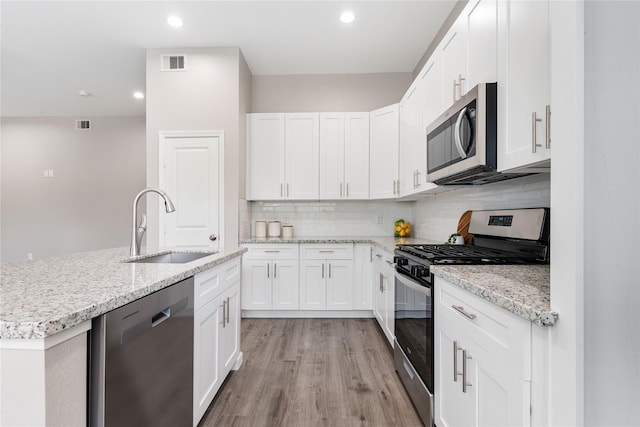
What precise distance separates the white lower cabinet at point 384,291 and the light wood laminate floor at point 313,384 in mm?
193

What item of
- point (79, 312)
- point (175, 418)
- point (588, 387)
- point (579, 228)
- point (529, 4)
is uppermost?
point (529, 4)

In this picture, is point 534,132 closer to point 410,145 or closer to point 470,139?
point 470,139

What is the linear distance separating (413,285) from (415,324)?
0.24 metres

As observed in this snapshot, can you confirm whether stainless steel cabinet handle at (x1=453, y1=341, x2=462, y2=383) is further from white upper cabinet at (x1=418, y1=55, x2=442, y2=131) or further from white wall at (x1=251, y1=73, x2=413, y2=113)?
white wall at (x1=251, y1=73, x2=413, y2=113)

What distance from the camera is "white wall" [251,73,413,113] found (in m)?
3.97

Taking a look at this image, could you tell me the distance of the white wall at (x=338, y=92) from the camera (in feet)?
13.0

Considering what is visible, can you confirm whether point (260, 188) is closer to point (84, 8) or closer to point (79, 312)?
point (84, 8)

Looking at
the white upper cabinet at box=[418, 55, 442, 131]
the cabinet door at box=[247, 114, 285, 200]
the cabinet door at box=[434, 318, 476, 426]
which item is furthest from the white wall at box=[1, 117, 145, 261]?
the cabinet door at box=[434, 318, 476, 426]

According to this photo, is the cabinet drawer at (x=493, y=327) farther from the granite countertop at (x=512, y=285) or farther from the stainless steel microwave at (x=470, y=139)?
the stainless steel microwave at (x=470, y=139)

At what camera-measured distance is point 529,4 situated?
1.23 metres

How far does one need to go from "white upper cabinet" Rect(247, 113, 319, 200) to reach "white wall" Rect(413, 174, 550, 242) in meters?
1.42

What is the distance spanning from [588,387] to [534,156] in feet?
2.70

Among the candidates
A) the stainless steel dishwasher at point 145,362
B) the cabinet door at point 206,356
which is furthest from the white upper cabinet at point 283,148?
the stainless steel dishwasher at point 145,362

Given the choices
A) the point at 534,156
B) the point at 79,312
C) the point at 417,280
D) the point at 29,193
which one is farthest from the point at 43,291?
the point at 29,193
